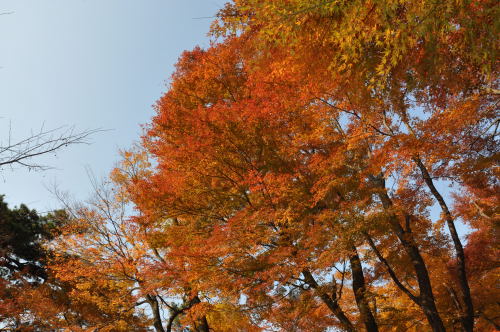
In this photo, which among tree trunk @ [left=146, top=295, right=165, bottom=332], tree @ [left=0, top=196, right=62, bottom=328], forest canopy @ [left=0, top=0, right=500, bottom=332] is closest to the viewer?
forest canopy @ [left=0, top=0, right=500, bottom=332]

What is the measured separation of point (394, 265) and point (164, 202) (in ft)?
24.8

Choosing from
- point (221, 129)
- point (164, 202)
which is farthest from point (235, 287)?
point (221, 129)

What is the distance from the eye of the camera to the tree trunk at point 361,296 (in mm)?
8109

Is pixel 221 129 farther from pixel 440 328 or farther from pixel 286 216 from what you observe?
pixel 440 328

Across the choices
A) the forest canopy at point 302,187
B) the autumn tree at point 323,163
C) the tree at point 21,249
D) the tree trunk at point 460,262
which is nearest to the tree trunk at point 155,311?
the forest canopy at point 302,187

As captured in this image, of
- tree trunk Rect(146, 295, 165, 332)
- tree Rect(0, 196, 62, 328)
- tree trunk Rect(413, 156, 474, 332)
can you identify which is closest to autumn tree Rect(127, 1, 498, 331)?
tree trunk Rect(413, 156, 474, 332)

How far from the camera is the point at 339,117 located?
8.66 metres

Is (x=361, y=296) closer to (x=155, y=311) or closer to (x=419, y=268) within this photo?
(x=419, y=268)

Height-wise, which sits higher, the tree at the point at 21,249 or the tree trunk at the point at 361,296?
the tree at the point at 21,249

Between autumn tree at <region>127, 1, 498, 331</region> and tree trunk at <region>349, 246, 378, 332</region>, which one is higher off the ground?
autumn tree at <region>127, 1, 498, 331</region>

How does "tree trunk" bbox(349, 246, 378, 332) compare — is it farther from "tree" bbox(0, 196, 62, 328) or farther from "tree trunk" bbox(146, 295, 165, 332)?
"tree" bbox(0, 196, 62, 328)

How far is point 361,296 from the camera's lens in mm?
8711

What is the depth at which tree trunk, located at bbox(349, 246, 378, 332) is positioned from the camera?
8.11 m

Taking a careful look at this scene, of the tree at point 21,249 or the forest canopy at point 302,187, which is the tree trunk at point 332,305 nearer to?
the forest canopy at point 302,187
